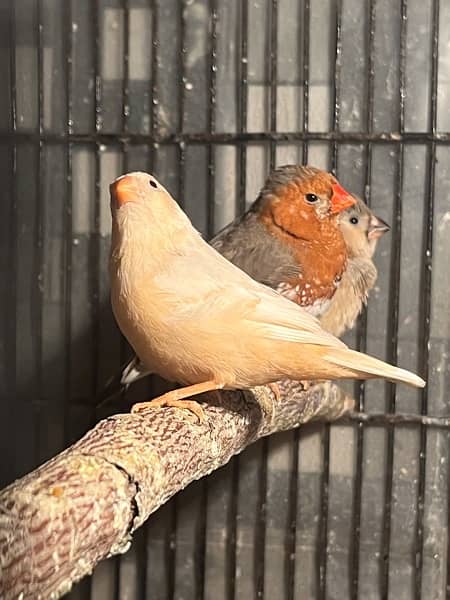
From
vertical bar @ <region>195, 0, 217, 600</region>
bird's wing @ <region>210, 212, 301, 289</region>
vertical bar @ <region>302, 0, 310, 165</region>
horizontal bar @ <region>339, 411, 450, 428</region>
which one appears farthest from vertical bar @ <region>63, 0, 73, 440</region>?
horizontal bar @ <region>339, 411, 450, 428</region>

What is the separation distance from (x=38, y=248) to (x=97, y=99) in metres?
0.38

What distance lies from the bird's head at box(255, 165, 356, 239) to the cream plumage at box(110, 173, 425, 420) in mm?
540

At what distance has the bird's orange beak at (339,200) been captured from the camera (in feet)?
5.49

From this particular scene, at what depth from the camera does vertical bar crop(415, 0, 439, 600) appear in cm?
185

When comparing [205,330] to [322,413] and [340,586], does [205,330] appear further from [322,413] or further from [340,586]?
[340,586]

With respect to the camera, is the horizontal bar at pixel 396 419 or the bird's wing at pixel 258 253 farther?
A: the horizontal bar at pixel 396 419

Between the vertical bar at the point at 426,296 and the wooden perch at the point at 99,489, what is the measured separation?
0.76 meters

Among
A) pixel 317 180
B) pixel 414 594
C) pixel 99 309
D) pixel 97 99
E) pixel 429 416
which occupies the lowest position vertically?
pixel 414 594

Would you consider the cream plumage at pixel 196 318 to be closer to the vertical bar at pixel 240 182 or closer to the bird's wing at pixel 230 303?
the bird's wing at pixel 230 303

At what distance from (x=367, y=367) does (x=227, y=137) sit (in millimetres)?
974

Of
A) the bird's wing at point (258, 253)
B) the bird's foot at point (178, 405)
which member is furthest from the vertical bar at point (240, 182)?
the bird's foot at point (178, 405)

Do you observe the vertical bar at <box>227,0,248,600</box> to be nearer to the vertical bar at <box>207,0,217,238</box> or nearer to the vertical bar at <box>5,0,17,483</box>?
the vertical bar at <box>207,0,217,238</box>

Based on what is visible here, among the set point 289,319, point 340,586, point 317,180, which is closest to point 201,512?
point 340,586

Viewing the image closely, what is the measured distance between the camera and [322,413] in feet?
5.79
